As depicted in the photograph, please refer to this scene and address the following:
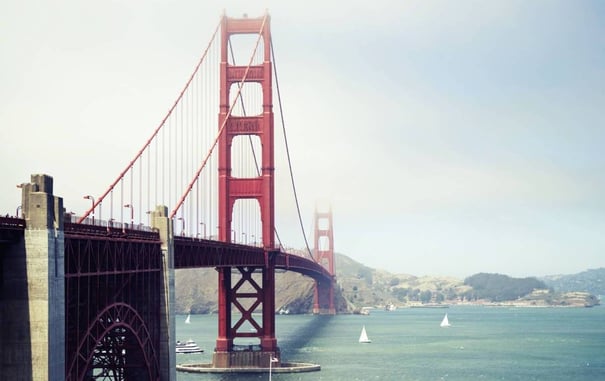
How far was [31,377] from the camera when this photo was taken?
3622 centimetres

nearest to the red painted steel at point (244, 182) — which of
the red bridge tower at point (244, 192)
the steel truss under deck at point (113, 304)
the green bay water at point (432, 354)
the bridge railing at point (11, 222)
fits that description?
the red bridge tower at point (244, 192)

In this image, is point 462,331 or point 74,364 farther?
point 462,331

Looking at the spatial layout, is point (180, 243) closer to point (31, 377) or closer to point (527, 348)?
point (31, 377)

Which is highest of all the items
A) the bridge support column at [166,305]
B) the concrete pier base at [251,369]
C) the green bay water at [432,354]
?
the bridge support column at [166,305]

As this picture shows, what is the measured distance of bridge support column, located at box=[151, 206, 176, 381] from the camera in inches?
2139

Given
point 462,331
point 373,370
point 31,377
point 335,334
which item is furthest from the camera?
point 462,331

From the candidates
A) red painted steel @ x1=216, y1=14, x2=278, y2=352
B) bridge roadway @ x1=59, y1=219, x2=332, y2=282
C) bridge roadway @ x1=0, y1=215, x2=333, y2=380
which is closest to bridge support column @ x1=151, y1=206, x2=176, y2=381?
bridge roadway @ x1=0, y1=215, x2=333, y2=380

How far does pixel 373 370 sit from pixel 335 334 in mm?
62482

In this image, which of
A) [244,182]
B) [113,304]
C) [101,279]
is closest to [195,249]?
[113,304]

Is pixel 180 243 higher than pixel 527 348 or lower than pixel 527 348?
higher

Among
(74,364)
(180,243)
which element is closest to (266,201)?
(180,243)

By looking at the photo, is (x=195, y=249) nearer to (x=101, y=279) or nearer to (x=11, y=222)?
(x=101, y=279)

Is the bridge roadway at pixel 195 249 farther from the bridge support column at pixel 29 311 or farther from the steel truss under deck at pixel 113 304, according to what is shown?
the bridge support column at pixel 29 311

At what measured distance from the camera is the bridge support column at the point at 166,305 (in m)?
54.3
